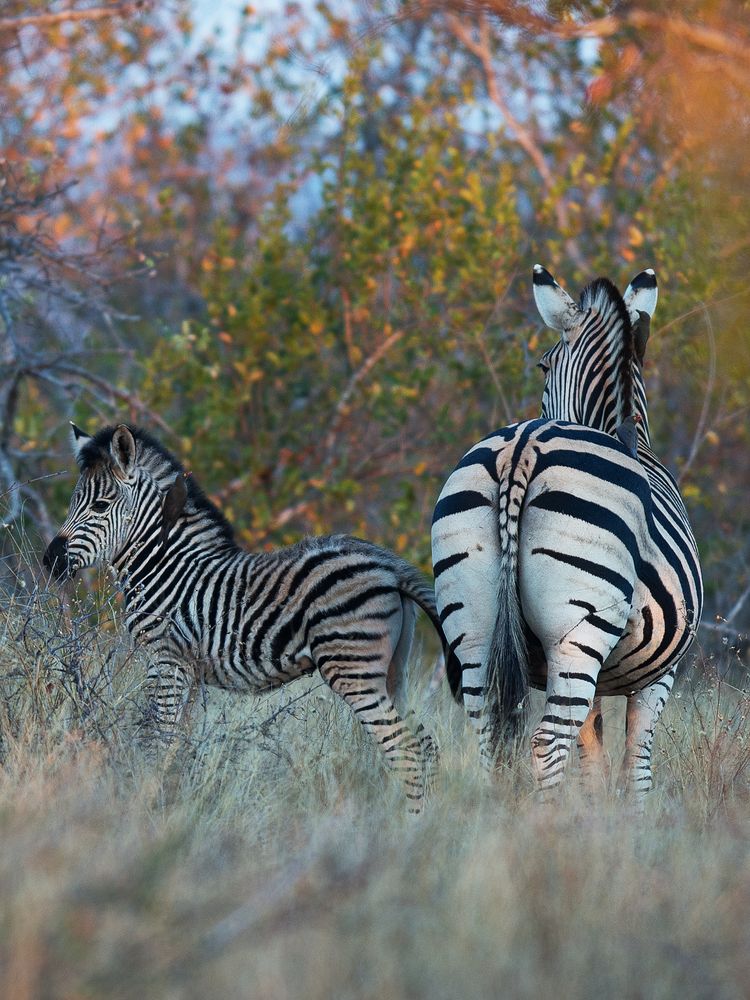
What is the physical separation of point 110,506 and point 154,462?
0.34m

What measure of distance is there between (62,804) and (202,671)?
1800mm

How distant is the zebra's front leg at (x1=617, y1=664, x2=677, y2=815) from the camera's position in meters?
5.43

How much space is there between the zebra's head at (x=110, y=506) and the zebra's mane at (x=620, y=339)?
223 cm

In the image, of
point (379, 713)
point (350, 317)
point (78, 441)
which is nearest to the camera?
point (379, 713)

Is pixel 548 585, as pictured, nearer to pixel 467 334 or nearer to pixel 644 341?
pixel 644 341

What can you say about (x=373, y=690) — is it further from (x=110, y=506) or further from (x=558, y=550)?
(x=110, y=506)

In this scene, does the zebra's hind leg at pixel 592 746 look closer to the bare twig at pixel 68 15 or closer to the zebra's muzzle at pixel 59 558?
the zebra's muzzle at pixel 59 558

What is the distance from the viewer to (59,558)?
20.0ft

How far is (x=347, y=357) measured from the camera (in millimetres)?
11859

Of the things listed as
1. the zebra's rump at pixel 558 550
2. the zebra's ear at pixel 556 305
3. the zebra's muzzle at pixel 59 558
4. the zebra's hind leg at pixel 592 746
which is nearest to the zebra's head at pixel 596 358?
the zebra's ear at pixel 556 305

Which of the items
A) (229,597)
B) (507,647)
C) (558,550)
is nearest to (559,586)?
(558,550)

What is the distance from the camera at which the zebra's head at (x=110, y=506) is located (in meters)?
6.14

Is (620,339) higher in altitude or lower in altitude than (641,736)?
higher

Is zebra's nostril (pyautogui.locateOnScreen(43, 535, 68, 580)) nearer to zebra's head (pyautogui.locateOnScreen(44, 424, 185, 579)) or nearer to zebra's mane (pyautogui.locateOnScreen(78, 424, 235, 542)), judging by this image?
zebra's head (pyautogui.locateOnScreen(44, 424, 185, 579))
